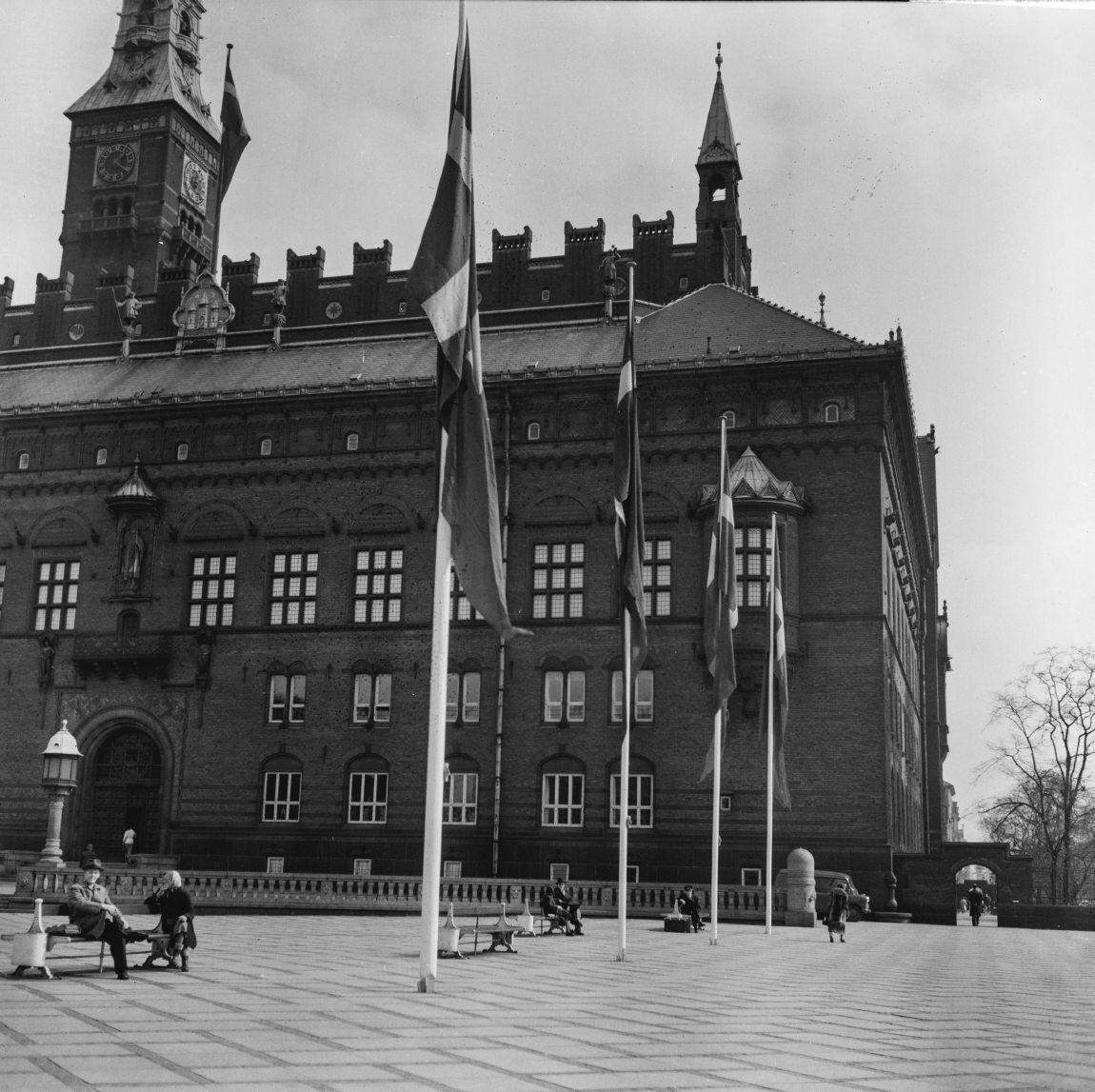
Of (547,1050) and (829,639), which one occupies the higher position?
(829,639)

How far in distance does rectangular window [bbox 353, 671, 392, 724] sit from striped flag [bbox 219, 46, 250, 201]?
25131 millimetres

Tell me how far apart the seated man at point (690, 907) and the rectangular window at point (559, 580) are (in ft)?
46.0

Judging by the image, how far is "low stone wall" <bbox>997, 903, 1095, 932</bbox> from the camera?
147 feet

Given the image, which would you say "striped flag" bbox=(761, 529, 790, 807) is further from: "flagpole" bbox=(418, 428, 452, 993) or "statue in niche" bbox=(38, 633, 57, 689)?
"statue in niche" bbox=(38, 633, 57, 689)

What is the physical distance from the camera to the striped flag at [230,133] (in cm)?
2106

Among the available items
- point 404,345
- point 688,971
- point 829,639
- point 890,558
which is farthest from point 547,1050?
point 404,345

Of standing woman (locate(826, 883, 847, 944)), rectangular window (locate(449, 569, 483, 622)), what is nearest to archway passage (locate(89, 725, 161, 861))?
rectangular window (locate(449, 569, 483, 622))

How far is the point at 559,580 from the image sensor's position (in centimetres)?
4634

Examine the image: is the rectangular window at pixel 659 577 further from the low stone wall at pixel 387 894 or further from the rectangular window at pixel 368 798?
the rectangular window at pixel 368 798

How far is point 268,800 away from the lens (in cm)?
4747

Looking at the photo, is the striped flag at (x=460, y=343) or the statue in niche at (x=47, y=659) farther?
the statue in niche at (x=47, y=659)

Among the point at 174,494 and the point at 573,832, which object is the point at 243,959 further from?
the point at 174,494

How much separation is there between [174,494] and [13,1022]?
4101cm

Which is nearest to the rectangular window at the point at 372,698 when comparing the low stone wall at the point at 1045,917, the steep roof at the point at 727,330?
the steep roof at the point at 727,330
